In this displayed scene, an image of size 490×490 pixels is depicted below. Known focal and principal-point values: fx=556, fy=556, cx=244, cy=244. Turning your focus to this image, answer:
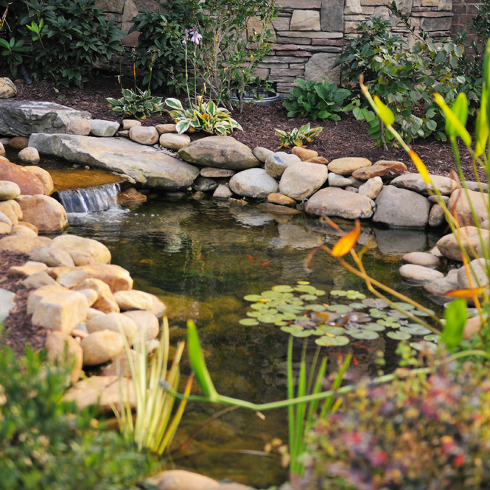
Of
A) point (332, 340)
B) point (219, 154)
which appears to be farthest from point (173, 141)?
point (332, 340)

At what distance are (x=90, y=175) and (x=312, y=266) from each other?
2744mm

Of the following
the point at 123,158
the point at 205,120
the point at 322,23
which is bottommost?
the point at 123,158

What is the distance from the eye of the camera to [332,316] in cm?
327

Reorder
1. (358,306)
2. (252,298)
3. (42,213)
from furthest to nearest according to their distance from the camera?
(42,213), (252,298), (358,306)

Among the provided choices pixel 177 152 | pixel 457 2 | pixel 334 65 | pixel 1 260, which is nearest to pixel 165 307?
pixel 1 260

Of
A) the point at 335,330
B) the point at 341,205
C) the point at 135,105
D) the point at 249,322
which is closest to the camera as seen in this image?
the point at 335,330

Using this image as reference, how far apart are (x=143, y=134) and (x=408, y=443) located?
224 inches

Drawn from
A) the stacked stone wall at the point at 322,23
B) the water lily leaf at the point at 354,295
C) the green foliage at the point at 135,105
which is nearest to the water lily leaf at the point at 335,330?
the water lily leaf at the point at 354,295

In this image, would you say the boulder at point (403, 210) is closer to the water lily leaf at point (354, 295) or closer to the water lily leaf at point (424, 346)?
the water lily leaf at point (354, 295)

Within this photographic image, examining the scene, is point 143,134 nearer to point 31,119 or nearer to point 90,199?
point 31,119

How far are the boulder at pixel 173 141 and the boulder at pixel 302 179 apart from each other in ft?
4.33

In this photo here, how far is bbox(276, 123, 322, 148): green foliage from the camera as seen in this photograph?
6.53 meters

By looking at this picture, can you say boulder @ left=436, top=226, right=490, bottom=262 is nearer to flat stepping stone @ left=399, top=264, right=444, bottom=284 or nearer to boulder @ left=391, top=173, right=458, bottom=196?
flat stepping stone @ left=399, top=264, right=444, bottom=284

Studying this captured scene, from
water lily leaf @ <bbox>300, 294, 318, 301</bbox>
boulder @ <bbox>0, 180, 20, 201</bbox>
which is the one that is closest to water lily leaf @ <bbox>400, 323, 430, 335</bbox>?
water lily leaf @ <bbox>300, 294, 318, 301</bbox>
